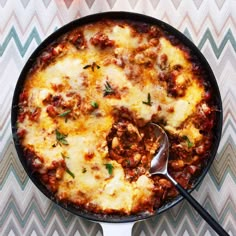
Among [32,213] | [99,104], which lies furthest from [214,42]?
[32,213]

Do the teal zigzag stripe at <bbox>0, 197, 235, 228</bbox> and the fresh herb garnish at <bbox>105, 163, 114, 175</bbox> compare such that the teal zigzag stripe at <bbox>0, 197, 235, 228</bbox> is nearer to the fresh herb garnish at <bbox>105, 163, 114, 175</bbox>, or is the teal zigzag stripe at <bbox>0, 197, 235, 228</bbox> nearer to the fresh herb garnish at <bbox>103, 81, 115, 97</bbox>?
the fresh herb garnish at <bbox>105, 163, 114, 175</bbox>

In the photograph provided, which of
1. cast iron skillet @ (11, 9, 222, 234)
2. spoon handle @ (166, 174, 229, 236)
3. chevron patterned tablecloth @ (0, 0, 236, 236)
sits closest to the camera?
spoon handle @ (166, 174, 229, 236)

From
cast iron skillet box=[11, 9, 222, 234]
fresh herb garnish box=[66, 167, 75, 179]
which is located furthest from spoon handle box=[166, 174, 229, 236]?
fresh herb garnish box=[66, 167, 75, 179]

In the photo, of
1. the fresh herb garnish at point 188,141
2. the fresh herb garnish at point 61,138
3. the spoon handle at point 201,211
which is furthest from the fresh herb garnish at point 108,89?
the spoon handle at point 201,211

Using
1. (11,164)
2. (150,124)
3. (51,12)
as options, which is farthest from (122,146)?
(51,12)

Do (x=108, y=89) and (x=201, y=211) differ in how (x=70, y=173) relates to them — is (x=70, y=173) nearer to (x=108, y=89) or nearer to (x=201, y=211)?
(x=108, y=89)
